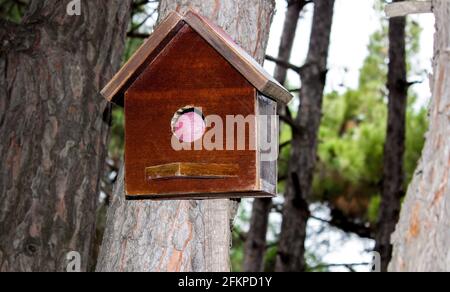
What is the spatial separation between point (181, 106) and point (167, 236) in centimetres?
46

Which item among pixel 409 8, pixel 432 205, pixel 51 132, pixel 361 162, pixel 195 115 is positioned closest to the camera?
pixel 432 205

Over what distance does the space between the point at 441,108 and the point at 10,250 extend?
2.22 meters

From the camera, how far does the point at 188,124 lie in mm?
2869

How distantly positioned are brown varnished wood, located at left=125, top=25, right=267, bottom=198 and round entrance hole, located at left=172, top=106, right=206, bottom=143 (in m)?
0.02

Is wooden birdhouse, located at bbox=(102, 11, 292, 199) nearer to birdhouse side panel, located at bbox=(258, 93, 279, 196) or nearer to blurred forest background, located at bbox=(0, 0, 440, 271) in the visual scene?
birdhouse side panel, located at bbox=(258, 93, 279, 196)

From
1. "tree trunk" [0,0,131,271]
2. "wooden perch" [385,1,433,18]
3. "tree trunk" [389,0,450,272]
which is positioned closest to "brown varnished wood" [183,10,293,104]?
"wooden perch" [385,1,433,18]

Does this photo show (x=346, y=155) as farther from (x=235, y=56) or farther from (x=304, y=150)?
(x=235, y=56)

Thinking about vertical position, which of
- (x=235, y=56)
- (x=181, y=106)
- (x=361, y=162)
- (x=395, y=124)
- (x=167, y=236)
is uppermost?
(x=395, y=124)

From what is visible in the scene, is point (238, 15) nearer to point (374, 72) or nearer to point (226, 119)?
point (226, 119)

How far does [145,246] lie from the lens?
2914 millimetres

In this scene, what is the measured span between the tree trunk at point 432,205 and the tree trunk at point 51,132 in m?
1.97

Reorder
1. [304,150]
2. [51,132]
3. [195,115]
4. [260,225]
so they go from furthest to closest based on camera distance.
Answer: [260,225], [304,150], [51,132], [195,115]

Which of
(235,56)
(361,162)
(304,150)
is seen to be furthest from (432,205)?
(361,162)

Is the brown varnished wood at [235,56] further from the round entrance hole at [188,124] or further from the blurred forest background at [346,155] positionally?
the blurred forest background at [346,155]
